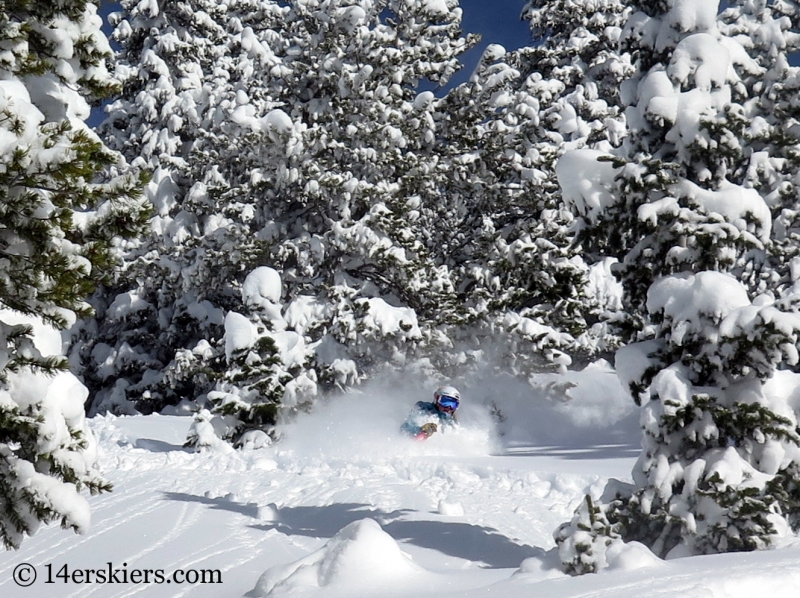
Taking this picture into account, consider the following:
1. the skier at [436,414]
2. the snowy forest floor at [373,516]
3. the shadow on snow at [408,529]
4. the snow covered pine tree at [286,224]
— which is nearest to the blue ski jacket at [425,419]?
the skier at [436,414]

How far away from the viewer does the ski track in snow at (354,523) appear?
5.23 meters

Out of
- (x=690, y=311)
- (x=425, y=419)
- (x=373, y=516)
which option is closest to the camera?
(x=690, y=311)

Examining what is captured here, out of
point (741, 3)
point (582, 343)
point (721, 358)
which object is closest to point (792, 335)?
point (721, 358)

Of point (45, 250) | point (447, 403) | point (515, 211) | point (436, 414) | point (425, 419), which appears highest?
point (515, 211)

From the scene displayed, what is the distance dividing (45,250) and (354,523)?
3.10 meters

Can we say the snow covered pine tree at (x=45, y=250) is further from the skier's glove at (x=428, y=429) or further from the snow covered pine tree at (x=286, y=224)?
the snow covered pine tree at (x=286, y=224)

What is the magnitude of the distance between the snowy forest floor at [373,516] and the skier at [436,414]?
0.39 m

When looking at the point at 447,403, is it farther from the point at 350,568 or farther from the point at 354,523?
the point at 350,568

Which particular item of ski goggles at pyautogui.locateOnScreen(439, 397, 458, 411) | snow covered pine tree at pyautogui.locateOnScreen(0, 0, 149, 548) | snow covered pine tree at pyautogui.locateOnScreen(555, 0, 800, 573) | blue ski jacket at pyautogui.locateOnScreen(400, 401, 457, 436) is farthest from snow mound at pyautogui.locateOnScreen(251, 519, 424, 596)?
ski goggles at pyautogui.locateOnScreen(439, 397, 458, 411)

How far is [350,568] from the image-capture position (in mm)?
5504

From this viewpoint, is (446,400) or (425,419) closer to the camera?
(425,419)

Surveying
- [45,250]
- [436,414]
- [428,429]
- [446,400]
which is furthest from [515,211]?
[45,250]

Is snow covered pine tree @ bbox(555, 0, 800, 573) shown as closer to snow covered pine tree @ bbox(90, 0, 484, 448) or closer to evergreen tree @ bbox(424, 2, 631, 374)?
evergreen tree @ bbox(424, 2, 631, 374)

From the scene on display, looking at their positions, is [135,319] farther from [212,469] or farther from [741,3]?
[741,3]
